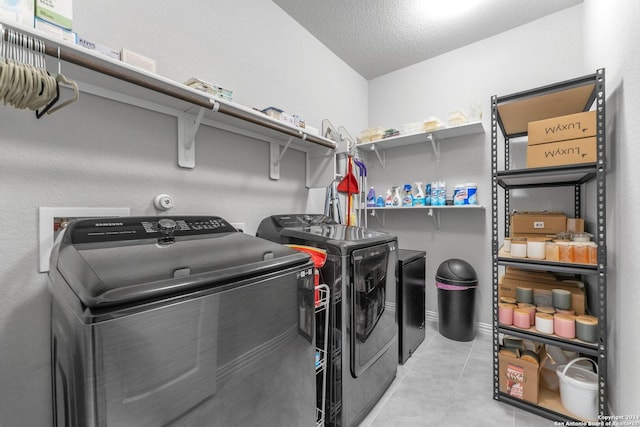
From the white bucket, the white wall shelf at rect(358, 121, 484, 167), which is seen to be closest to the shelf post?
the white wall shelf at rect(358, 121, 484, 167)

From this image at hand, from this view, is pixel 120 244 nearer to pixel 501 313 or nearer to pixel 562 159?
pixel 501 313

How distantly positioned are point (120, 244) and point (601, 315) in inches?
88.2

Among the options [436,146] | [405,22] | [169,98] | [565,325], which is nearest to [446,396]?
[565,325]

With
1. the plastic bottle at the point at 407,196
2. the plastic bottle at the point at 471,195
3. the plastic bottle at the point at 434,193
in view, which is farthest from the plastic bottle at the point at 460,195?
the plastic bottle at the point at 407,196

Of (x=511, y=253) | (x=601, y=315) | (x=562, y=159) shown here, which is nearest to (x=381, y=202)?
(x=511, y=253)

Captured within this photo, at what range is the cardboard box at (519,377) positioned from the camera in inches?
61.9

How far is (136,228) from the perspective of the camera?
107cm

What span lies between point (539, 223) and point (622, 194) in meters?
0.56

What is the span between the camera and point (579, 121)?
1.43m

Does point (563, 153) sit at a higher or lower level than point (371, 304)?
higher

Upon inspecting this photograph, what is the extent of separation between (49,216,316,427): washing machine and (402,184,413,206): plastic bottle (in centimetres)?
208

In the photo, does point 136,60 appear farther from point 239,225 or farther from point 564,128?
point 564,128

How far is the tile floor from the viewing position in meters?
1.52

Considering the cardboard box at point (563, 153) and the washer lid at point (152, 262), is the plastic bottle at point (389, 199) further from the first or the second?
the washer lid at point (152, 262)
